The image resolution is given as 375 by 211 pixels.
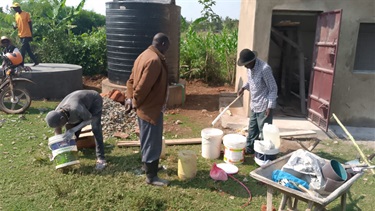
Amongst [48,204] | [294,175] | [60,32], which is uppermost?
[60,32]

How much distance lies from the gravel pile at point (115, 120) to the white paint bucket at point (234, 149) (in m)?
2.21

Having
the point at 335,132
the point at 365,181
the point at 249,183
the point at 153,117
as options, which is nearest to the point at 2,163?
the point at 153,117

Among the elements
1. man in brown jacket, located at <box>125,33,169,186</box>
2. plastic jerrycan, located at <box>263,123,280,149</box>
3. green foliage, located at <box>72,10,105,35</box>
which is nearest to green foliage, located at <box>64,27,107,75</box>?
man in brown jacket, located at <box>125,33,169,186</box>

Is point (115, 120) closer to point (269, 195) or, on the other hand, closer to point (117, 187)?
point (117, 187)

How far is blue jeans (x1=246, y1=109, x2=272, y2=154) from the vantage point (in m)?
4.90

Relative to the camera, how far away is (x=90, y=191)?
3.99 m

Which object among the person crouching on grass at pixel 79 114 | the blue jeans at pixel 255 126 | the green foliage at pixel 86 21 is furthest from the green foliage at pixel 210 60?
the green foliage at pixel 86 21

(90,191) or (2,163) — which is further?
(2,163)

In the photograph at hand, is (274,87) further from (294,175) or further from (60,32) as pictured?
(60,32)

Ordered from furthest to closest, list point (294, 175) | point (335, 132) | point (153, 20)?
point (153, 20), point (335, 132), point (294, 175)

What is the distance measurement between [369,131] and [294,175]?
13.7 ft

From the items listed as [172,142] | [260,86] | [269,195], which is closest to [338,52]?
[260,86]

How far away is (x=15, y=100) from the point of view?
7.13 metres

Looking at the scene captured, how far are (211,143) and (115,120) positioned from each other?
244 cm
